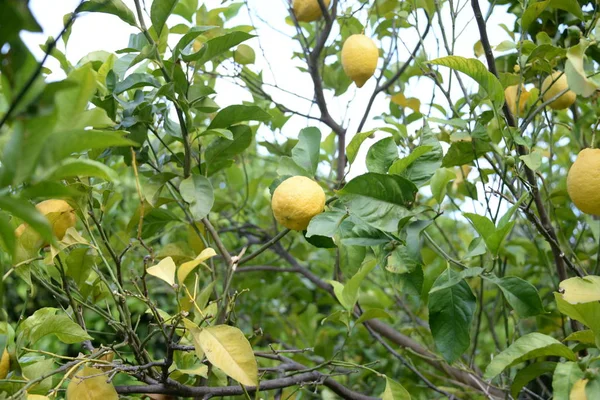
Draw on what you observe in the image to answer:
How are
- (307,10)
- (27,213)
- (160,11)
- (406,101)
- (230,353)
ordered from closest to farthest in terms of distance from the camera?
(27,213) < (230,353) < (160,11) < (307,10) < (406,101)

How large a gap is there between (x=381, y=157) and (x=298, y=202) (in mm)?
144

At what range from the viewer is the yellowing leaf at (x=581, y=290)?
820mm

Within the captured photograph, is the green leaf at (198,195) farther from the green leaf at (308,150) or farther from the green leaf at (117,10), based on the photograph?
the green leaf at (117,10)

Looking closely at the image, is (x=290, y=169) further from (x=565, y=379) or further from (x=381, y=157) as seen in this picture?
(x=565, y=379)

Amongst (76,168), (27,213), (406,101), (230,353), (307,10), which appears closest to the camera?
(27,213)

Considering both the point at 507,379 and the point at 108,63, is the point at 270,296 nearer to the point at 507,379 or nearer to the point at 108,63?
the point at 507,379

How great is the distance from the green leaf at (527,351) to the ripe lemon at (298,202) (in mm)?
336

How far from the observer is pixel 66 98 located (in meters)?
0.59

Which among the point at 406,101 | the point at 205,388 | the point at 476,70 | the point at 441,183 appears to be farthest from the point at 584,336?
the point at 406,101

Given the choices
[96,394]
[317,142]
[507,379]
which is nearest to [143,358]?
[96,394]

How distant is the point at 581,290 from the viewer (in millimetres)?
841

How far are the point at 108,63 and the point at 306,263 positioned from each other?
1335 millimetres

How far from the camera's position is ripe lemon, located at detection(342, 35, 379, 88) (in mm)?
1388

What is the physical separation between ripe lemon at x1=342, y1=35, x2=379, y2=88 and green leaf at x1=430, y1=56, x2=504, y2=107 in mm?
453
